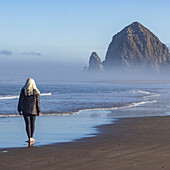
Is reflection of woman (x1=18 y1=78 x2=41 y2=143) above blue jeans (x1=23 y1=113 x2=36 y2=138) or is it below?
above

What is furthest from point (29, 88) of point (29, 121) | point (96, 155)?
point (96, 155)

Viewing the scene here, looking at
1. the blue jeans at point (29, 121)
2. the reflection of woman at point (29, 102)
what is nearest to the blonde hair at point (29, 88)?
the reflection of woman at point (29, 102)

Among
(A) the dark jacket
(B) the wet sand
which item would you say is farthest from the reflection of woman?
(B) the wet sand

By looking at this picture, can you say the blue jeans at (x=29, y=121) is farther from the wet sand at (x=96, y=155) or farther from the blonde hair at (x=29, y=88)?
the wet sand at (x=96, y=155)

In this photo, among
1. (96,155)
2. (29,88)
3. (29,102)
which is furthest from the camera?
(29,102)

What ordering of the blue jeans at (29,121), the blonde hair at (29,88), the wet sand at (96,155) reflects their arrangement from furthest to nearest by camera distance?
the blue jeans at (29,121) → the blonde hair at (29,88) → the wet sand at (96,155)

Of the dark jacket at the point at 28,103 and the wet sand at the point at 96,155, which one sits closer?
the wet sand at the point at 96,155

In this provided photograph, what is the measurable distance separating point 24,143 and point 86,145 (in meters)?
1.66

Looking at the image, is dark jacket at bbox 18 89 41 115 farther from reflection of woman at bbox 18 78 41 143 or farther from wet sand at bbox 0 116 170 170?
wet sand at bbox 0 116 170 170


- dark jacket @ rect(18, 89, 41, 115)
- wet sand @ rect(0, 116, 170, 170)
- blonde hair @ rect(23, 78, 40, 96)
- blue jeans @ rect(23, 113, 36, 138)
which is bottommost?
wet sand @ rect(0, 116, 170, 170)

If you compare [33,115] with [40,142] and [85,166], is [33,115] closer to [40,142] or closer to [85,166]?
[40,142]

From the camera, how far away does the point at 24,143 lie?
8797 mm

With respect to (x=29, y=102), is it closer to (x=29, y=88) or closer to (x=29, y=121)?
(x=29, y=88)

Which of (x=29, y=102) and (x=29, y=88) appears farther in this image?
(x=29, y=102)
